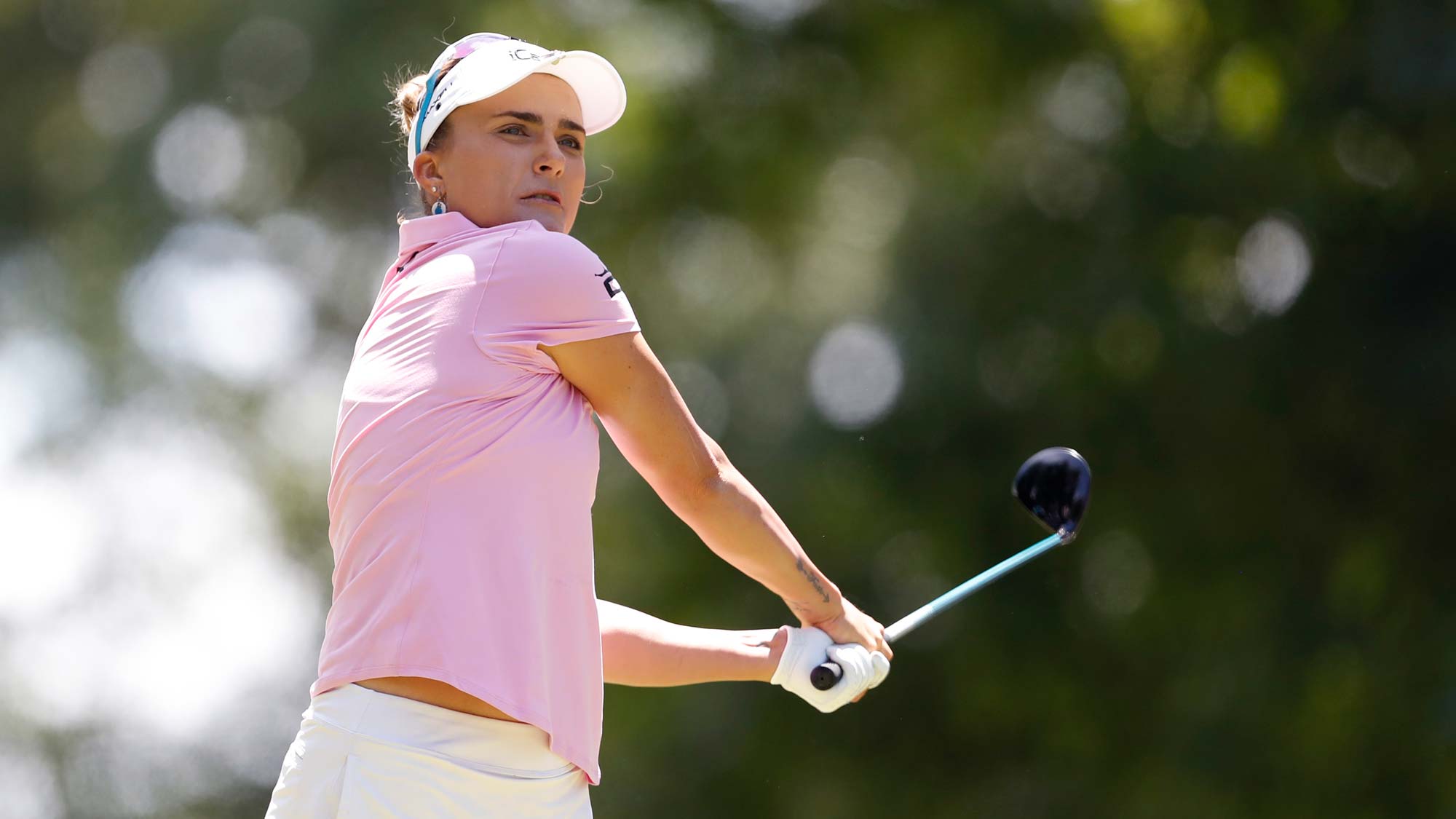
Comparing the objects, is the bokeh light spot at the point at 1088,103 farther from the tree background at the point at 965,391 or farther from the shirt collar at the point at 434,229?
the shirt collar at the point at 434,229

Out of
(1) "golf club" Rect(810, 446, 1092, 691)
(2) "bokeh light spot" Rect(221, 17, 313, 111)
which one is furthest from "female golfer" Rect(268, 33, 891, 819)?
(2) "bokeh light spot" Rect(221, 17, 313, 111)

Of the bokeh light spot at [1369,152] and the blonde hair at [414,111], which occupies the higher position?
the blonde hair at [414,111]

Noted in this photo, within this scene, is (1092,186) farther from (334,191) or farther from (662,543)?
(334,191)

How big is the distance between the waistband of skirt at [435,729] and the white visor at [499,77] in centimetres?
101

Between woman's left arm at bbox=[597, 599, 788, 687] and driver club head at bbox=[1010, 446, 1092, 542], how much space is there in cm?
97

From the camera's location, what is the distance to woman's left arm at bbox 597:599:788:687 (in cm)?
327

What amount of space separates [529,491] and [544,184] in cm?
68

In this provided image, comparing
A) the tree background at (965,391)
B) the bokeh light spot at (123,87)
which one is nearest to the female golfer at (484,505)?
the tree background at (965,391)

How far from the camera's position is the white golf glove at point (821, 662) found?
322cm

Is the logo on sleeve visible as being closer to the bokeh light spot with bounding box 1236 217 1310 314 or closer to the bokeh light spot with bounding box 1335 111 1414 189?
the bokeh light spot with bounding box 1236 217 1310 314

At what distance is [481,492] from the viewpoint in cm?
260

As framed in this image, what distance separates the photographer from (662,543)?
1043 centimetres

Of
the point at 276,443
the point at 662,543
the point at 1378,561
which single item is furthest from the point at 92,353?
the point at 1378,561

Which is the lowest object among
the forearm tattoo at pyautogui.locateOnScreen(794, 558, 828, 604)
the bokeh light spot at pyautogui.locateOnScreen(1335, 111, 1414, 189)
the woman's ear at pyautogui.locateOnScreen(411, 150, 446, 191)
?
the bokeh light spot at pyautogui.locateOnScreen(1335, 111, 1414, 189)
